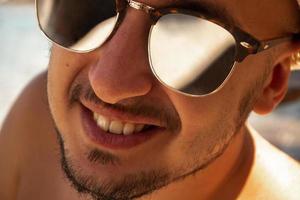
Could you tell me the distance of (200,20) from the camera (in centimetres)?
108

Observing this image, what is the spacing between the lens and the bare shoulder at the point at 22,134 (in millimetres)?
1691

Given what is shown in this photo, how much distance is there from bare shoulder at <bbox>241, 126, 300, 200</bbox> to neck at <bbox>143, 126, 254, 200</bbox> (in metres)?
0.02

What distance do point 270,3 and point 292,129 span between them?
4.64 ft

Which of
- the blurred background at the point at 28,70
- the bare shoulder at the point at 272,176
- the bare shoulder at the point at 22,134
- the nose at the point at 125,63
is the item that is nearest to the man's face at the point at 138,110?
the nose at the point at 125,63

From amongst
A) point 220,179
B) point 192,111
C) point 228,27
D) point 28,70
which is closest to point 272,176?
point 220,179

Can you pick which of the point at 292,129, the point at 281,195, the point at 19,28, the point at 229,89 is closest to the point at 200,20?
the point at 229,89

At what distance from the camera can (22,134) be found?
1.73m

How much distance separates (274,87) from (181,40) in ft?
1.24

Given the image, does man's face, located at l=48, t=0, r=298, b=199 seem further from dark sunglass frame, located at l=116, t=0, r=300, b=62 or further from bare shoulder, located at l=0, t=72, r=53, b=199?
bare shoulder, located at l=0, t=72, r=53, b=199

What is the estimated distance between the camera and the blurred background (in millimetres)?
2406

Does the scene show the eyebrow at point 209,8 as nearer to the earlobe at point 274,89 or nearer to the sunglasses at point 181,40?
the sunglasses at point 181,40

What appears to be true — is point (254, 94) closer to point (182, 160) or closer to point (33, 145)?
point (182, 160)

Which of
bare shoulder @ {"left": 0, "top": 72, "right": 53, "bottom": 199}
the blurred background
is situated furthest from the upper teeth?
the blurred background

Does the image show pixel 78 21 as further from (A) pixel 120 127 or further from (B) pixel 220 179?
(B) pixel 220 179
